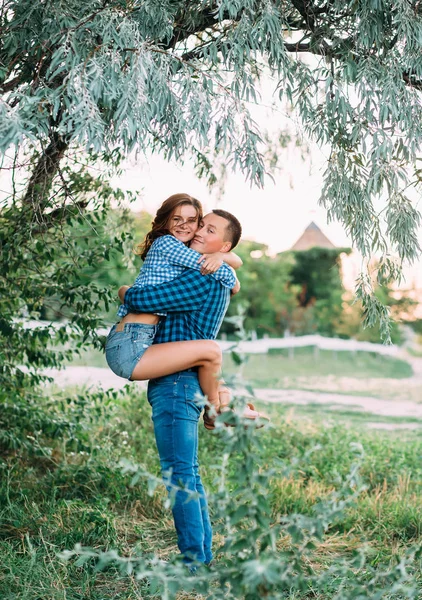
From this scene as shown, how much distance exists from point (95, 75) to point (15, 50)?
2.10ft

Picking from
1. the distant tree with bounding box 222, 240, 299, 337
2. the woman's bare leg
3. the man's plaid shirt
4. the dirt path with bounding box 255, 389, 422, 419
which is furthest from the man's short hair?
the distant tree with bounding box 222, 240, 299, 337

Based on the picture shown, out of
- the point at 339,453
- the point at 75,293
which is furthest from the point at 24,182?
the point at 339,453

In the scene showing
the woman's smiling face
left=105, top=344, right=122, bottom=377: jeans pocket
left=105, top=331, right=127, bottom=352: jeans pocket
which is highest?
the woman's smiling face

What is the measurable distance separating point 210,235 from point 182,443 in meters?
0.94

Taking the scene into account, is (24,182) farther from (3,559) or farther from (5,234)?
(3,559)

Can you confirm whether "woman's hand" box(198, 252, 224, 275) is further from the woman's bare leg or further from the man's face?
the woman's bare leg

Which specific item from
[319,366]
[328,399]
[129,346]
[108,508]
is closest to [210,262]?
[129,346]

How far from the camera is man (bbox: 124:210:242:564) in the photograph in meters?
3.11

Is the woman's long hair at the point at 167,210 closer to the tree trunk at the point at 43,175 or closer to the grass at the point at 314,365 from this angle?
the tree trunk at the point at 43,175

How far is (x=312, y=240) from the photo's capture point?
72.2 ft

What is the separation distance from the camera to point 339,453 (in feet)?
19.8

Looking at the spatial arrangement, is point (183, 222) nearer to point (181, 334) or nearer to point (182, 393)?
point (181, 334)

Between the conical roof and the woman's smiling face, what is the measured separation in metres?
17.7

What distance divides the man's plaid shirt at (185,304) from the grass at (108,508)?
57 centimetres
